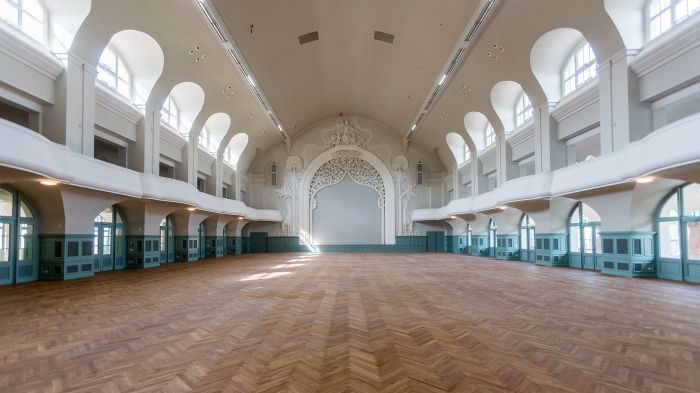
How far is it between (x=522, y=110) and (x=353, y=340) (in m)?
17.3

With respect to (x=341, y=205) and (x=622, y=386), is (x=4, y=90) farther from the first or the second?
(x=341, y=205)

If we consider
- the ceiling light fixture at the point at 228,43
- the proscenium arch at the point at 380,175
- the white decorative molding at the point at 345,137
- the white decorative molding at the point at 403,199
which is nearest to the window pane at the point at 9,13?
the ceiling light fixture at the point at 228,43

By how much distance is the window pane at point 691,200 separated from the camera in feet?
35.1

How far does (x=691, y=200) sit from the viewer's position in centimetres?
1087

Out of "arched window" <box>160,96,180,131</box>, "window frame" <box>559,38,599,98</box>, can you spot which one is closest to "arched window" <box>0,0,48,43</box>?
"arched window" <box>160,96,180,131</box>

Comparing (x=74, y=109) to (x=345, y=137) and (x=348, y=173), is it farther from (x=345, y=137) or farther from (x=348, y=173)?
(x=348, y=173)

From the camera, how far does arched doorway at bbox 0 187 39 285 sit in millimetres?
10883

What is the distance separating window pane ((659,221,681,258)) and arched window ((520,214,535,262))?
714 centimetres

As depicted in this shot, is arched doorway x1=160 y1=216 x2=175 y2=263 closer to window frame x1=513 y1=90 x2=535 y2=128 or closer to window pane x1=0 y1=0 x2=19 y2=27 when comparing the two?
window pane x1=0 y1=0 x2=19 y2=27

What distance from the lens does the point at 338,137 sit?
30797 millimetres

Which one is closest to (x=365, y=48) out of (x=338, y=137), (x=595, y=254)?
(x=338, y=137)

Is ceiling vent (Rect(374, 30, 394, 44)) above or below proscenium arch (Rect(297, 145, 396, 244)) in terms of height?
above

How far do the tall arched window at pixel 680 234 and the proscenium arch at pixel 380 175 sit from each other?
1982cm

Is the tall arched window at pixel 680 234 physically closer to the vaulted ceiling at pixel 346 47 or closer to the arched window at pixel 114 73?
the vaulted ceiling at pixel 346 47
